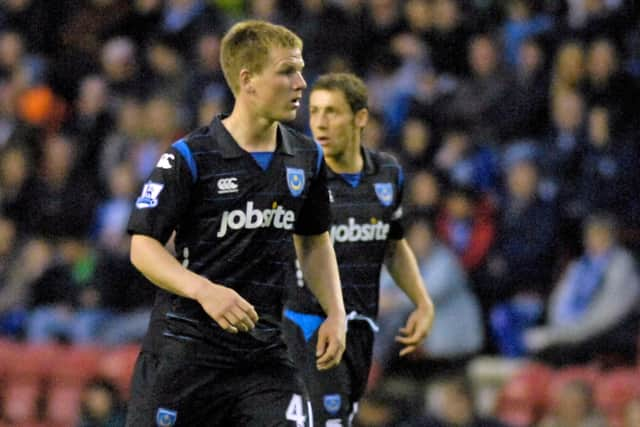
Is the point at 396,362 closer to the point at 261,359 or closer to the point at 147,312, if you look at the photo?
the point at 147,312

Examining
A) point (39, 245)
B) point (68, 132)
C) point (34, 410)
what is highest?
point (68, 132)

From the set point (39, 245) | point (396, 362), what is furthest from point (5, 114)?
point (396, 362)

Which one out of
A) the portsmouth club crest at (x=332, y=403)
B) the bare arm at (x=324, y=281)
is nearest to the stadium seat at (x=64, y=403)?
the portsmouth club crest at (x=332, y=403)

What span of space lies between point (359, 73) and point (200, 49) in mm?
2035

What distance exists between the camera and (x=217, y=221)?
586 cm

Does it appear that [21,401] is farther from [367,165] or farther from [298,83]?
[298,83]

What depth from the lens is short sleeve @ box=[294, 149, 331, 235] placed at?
6184 mm

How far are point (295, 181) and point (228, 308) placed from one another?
857mm

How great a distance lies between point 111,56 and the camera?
15.7m

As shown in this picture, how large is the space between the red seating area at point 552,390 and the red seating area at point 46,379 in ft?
11.0

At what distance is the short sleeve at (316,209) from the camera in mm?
6184

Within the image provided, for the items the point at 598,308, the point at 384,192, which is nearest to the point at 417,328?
the point at 384,192

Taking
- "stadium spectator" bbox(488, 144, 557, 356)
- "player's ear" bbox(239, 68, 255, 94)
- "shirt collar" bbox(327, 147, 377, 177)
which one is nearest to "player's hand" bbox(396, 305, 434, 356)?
"shirt collar" bbox(327, 147, 377, 177)

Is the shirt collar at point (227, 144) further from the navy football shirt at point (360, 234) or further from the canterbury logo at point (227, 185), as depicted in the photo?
A: the navy football shirt at point (360, 234)
